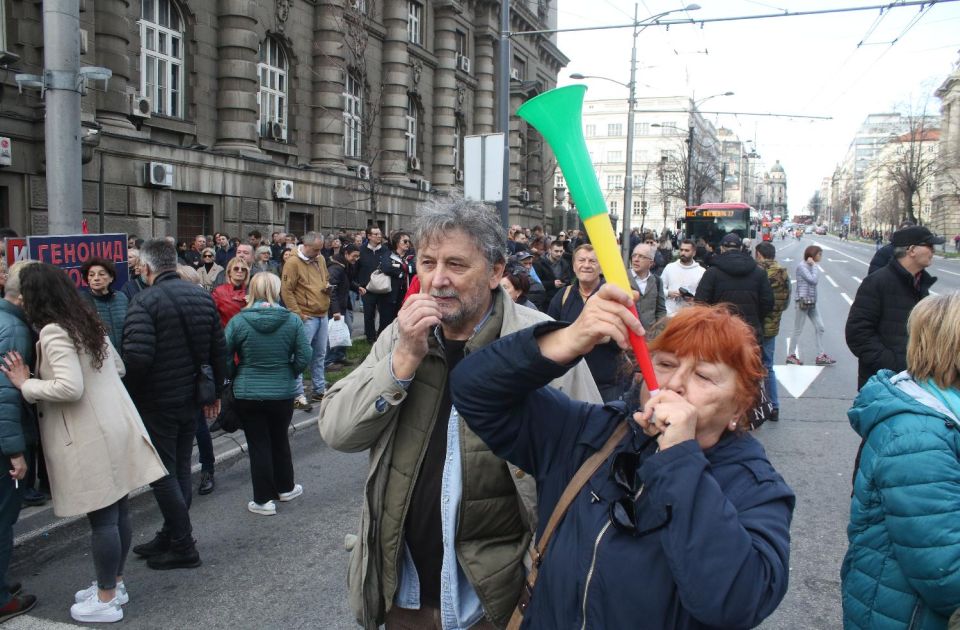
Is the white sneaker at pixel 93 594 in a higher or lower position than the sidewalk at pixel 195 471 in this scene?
higher

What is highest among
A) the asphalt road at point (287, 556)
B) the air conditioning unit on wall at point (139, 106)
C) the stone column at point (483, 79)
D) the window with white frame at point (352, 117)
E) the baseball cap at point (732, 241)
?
the stone column at point (483, 79)

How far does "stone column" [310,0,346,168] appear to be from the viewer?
70.8 ft

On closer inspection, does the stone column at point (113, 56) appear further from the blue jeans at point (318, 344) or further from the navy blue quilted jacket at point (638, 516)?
the navy blue quilted jacket at point (638, 516)

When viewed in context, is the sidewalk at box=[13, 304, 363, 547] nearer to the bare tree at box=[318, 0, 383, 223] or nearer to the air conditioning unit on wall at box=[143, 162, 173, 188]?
the air conditioning unit on wall at box=[143, 162, 173, 188]

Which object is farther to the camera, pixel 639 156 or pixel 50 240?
pixel 639 156

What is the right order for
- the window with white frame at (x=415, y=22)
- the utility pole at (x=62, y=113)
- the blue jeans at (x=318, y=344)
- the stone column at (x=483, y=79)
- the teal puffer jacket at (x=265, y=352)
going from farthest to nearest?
the stone column at (x=483, y=79) → the window with white frame at (x=415, y=22) → the blue jeans at (x=318, y=344) → the utility pole at (x=62, y=113) → the teal puffer jacket at (x=265, y=352)

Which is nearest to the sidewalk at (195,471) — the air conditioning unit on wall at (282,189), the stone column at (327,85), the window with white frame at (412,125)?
the air conditioning unit on wall at (282,189)

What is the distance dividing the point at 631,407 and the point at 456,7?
30.3 meters

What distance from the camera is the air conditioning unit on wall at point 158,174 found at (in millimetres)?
15469

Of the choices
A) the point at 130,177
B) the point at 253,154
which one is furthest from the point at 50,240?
the point at 253,154

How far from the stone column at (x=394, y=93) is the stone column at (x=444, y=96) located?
322 cm

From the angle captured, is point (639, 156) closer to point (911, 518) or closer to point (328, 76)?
point (328, 76)

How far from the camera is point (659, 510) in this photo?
1497mm

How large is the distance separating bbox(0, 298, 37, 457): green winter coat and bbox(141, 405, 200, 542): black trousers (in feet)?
2.67
